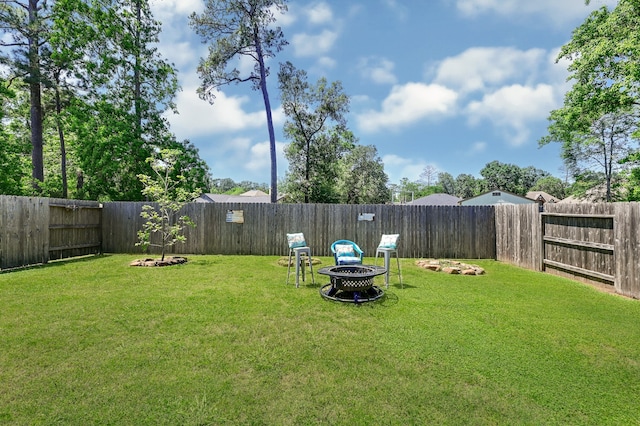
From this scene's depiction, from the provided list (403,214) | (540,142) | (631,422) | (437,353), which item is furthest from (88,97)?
(540,142)

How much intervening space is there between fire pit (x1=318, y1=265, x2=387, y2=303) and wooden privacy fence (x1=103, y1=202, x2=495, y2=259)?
4525 millimetres

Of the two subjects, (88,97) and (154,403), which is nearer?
(154,403)

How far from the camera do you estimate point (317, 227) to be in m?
9.33

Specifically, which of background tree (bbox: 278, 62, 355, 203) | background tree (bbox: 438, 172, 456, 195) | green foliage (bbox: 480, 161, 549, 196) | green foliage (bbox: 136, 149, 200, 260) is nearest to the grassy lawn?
green foliage (bbox: 136, 149, 200, 260)

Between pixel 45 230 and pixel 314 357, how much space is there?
8432 mm

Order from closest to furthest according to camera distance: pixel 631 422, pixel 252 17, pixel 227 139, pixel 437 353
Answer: pixel 631 422, pixel 437 353, pixel 252 17, pixel 227 139

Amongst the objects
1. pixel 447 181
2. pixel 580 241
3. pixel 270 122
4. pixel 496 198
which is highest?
pixel 447 181

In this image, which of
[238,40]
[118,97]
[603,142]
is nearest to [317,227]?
[238,40]

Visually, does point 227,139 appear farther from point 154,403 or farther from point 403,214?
point 154,403

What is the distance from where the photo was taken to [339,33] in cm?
995

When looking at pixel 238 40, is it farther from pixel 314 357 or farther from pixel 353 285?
pixel 314 357

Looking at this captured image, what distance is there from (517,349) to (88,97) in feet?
61.1

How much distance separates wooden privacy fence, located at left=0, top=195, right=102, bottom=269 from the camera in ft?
21.7

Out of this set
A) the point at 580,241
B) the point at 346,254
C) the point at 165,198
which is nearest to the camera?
the point at 346,254
